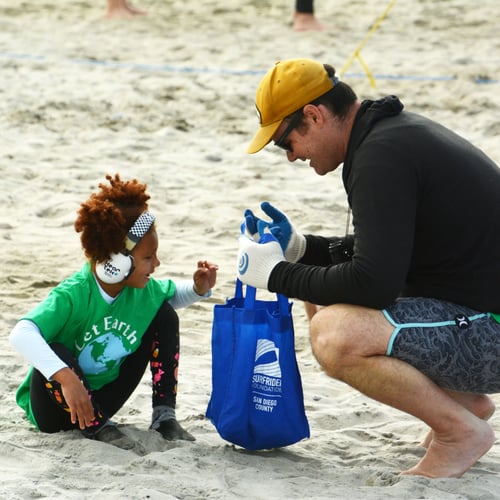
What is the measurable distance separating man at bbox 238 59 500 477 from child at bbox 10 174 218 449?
321mm

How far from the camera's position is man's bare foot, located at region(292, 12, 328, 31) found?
967 cm

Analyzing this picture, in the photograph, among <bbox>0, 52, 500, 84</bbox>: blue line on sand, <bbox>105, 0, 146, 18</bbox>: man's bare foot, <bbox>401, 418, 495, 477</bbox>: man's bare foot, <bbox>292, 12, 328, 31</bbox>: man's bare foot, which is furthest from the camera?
<bbox>105, 0, 146, 18</bbox>: man's bare foot


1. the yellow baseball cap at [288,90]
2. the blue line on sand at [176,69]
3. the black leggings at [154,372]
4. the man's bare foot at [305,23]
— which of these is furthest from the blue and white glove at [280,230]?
the man's bare foot at [305,23]

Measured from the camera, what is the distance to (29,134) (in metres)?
7.00

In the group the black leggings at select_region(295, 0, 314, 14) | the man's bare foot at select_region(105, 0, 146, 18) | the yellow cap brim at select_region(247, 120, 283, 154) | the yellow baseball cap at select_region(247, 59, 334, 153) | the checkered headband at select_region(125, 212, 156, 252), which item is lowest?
the man's bare foot at select_region(105, 0, 146, 18)

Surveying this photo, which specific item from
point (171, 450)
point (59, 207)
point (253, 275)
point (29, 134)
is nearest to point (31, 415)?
point (171, 450)

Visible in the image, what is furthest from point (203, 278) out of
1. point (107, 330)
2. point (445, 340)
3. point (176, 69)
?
point (176, 69)

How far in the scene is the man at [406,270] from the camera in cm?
302

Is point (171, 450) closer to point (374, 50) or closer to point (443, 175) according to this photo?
point (443, 175)

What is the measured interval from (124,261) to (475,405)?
117cm

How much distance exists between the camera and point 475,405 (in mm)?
3420

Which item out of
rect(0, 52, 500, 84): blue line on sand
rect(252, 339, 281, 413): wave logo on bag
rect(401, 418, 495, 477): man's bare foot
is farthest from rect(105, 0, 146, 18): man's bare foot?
rect(401, 418, 495, 477): man's bare foot

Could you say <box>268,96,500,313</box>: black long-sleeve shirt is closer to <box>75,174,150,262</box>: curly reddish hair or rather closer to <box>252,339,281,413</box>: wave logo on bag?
<box>252,339,281,413</box>: wave logo on bag

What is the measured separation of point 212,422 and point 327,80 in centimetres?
108
